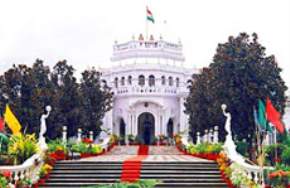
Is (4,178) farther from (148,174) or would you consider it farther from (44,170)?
(148,174)

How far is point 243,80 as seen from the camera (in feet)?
90.2

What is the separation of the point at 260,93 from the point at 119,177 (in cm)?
1268

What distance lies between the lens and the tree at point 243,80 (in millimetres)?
27438

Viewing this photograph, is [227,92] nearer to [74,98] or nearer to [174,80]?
[74,98]

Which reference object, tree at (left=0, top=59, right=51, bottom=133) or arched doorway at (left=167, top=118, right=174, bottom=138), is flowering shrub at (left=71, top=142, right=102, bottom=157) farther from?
arched doorway at (left=167, top=118, right=174, bottom=138)

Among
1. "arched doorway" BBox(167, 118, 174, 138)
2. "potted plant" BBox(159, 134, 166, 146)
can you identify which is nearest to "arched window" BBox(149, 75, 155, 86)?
"arched doorway" BBox(167, 118, 174, 138)

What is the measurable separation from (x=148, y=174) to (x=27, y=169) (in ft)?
12.6

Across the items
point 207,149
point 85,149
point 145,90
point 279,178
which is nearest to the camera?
point 279,178

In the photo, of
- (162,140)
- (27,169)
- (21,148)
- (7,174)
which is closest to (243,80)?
(21,148)

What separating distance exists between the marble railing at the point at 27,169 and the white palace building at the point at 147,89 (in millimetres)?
31877

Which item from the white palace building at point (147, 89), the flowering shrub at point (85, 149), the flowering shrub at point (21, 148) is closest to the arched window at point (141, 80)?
the white palace building at point (147, 89)

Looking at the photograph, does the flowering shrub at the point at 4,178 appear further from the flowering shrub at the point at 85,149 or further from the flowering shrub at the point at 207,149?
the flowering shrub at the point at 85,149

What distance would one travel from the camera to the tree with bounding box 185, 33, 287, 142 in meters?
27.4

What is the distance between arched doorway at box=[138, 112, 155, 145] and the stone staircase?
31.7m
